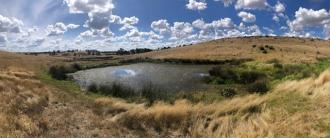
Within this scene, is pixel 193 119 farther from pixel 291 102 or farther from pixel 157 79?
pixel 157 79

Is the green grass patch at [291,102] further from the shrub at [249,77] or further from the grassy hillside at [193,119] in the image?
the shrub at [249,77]

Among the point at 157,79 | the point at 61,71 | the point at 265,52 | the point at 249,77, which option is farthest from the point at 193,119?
the point at 265,52

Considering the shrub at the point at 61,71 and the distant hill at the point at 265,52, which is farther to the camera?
the distant hill at the point at 265,52

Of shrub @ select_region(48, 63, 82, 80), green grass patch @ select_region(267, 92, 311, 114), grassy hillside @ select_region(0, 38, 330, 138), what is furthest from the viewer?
shrub @ select_region(48, 63, 82, 80)

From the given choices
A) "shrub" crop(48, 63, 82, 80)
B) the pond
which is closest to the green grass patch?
the pond

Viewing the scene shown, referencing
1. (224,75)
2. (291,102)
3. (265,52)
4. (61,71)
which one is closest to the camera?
(291,102)

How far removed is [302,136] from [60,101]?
13.8 meters

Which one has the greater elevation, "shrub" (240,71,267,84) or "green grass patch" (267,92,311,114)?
"green grass patch" (267,92,311,114)

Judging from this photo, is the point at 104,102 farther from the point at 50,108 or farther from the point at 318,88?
the point at 318,88

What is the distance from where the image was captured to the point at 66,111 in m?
16.9

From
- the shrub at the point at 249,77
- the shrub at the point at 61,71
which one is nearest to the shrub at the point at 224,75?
the shrub at the point at 249,77

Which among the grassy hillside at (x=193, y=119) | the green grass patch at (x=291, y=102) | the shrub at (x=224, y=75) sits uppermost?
the green grass patch at (x=291, y=102)

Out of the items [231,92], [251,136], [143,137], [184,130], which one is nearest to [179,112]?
[184,130]

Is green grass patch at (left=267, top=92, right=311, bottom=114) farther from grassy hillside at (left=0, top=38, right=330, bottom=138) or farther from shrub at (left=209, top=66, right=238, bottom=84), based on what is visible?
shrub at (left=209, top=66, right=238, bottom=84)
